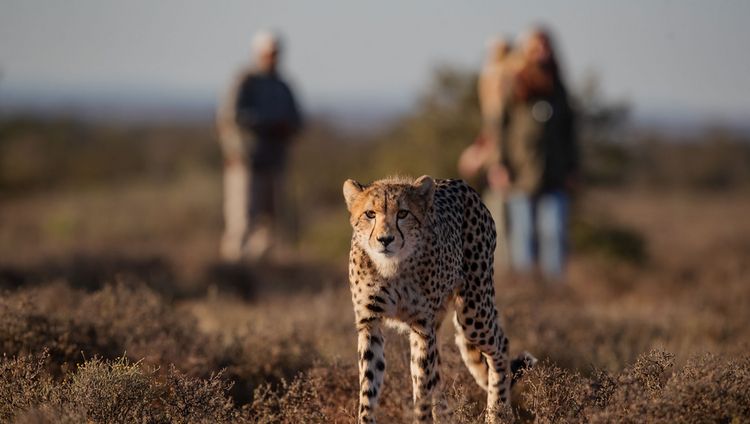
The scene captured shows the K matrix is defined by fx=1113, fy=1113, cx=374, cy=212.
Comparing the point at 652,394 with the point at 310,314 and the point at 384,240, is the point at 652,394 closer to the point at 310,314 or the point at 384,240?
the point at 384,240

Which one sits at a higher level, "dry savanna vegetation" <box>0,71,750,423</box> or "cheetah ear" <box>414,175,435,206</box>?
"cheetah ear" <box>414,175,435,206</box>

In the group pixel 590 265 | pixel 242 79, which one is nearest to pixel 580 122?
pixel 590 265

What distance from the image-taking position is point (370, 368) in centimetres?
493

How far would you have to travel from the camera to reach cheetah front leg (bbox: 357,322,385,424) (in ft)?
16.0

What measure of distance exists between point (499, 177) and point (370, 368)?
527 centimetres

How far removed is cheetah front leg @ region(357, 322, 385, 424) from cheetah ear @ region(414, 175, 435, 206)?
0.62m

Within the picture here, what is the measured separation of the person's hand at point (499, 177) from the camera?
32.6 feet

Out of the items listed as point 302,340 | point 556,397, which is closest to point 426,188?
point 556,397

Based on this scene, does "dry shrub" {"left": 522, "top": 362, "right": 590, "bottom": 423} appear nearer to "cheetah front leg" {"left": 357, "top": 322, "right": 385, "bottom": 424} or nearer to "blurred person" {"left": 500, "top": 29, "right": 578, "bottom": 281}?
"cheetah front leg" {"left": 357, "top": 322, "right": 385, "bottom": 424}

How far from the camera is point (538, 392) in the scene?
4.90m

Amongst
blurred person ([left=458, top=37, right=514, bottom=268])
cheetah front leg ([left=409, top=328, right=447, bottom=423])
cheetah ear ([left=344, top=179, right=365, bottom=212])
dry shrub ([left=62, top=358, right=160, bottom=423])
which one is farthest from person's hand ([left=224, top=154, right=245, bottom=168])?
cheetah front leg ([left=409, top=328, right=447, bottom=423])

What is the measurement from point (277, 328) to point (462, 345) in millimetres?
1511

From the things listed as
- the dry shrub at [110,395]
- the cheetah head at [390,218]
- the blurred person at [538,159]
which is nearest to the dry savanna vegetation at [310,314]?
the dry shrub at [110,395]

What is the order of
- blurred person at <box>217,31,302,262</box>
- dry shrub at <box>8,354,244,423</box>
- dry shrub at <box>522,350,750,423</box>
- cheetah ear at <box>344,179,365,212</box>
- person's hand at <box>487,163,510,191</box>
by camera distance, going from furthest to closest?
blurred person at <box>217,31,302,262</box> → person's hand at <box>487,163,510,191</box> → cheetah ear at <box>344,179,365,212</box> → dry shrub at <box>8,354,244,423</box> → dry shrub at <box>522,350,750,423</box>
